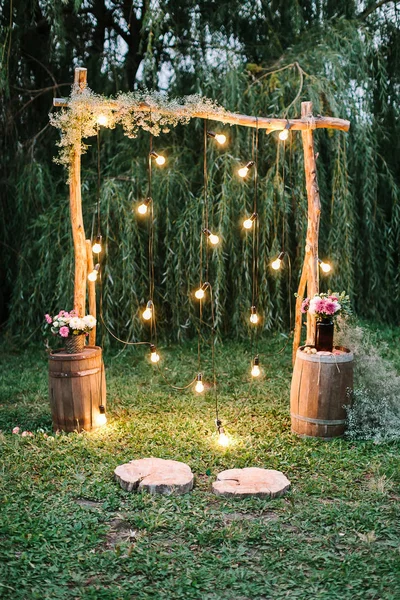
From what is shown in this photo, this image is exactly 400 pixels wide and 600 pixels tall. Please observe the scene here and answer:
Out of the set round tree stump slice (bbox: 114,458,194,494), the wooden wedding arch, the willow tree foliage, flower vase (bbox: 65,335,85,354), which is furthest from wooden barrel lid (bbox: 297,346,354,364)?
the willow tree foliage

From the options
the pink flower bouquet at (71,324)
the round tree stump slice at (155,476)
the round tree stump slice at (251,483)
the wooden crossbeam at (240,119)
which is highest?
the wooden crossbeam at (240,119)

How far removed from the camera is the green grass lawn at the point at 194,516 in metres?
3.11

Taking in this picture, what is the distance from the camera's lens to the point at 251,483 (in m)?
4.09

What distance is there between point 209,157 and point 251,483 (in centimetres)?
411

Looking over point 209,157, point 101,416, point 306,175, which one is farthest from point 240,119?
point 101,416

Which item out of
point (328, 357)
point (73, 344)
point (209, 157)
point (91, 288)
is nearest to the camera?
point (328, 357)

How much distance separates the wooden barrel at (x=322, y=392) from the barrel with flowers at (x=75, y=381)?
1428 millimetres

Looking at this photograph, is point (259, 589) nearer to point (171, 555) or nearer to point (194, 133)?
point (171, 555)

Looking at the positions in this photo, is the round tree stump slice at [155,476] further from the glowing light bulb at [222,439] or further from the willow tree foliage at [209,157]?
the willow tree foliage at [209,157]

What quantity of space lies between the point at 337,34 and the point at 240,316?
300 cm

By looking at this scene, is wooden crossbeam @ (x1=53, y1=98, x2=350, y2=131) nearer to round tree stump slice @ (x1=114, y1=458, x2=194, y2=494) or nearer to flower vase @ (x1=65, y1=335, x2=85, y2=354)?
flower vase @ (x1=65, y1=335, x2=85, y2=354)

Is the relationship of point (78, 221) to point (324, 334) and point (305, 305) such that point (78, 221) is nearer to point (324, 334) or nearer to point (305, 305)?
point (305, 305)

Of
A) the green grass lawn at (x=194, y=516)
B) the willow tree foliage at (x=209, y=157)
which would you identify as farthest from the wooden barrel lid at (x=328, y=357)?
the willow tree foliage at (x=209, y=157)

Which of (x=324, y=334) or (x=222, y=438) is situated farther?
(x=324, y=334)
